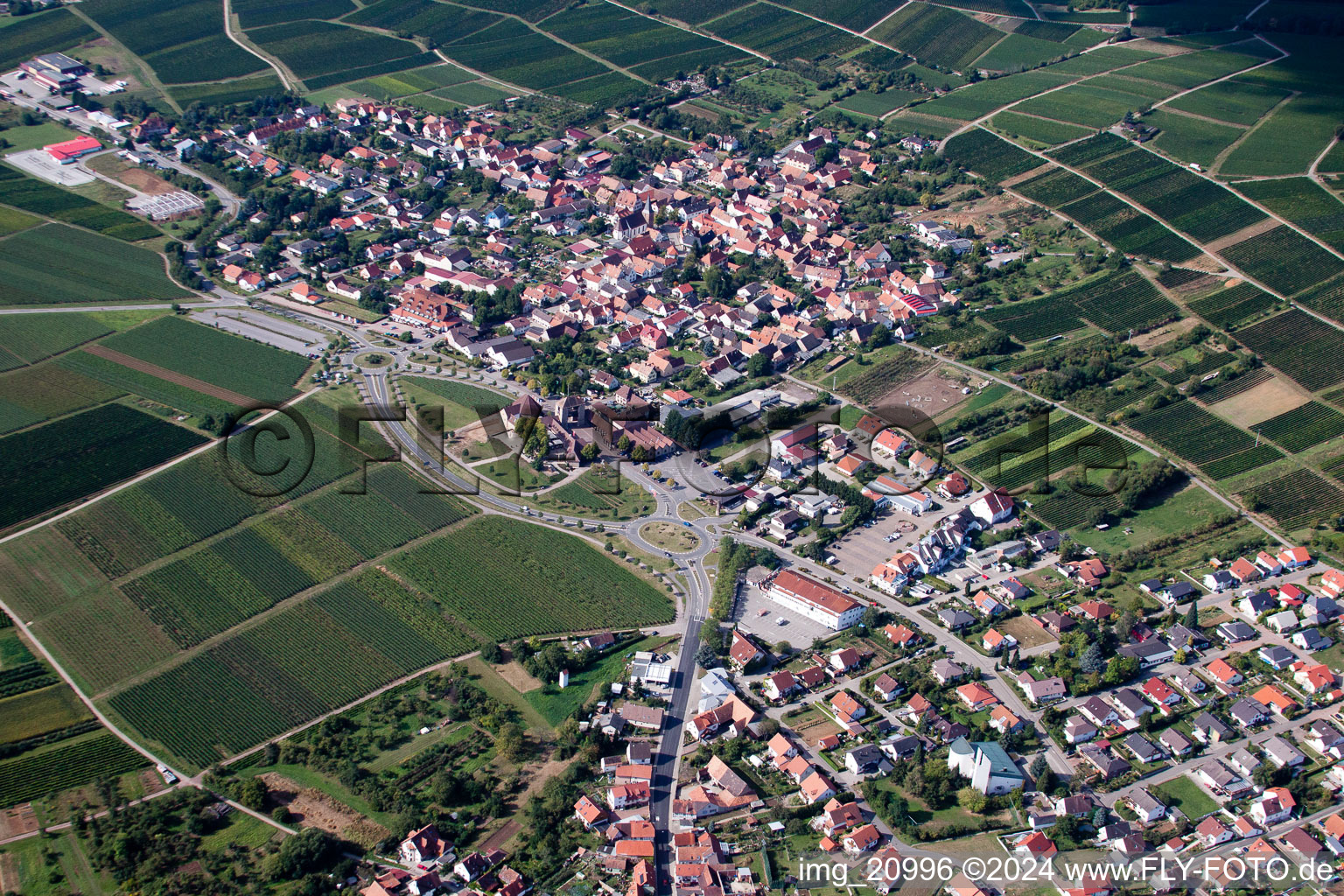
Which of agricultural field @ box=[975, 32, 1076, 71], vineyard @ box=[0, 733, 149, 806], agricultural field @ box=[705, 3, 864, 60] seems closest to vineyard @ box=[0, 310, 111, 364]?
vineyard @ box=[0, 733, 149, 806]

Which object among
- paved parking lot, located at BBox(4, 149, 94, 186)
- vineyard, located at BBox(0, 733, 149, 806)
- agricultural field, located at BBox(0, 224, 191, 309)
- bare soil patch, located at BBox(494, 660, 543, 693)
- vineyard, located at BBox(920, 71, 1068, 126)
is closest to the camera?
vineyard, located at BBox(0, 733, 149, 806)

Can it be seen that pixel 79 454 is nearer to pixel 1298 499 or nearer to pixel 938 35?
pixel 1298 499

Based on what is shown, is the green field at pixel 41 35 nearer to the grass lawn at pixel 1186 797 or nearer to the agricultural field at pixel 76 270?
the agricultural field at pixel 76 270

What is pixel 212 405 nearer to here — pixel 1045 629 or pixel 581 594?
pixel 581 594

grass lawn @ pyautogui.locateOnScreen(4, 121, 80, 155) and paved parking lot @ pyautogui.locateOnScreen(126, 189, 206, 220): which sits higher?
grass lawn @ pyautogui.locateOnScreen(4, 121, 80, 155)

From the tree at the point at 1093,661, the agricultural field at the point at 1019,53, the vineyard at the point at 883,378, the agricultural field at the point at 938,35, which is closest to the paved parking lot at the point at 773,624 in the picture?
the tree at the point at 1093,661

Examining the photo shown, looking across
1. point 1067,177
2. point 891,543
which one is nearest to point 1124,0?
point 1067,177

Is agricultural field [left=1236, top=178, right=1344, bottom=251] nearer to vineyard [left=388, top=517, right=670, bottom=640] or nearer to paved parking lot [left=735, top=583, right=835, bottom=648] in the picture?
paved parking lot [left=735, top=583, right=835, bottom=648]
